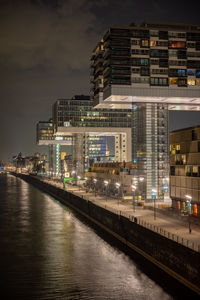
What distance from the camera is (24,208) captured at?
103625 mm

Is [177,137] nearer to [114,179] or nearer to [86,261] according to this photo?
[86,261]

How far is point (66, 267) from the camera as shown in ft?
154

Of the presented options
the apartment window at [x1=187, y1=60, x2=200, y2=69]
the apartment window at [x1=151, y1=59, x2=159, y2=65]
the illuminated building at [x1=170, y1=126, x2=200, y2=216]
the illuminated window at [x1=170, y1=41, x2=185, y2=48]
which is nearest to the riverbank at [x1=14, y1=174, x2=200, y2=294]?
the illuminated building at [x1=170, y1=126, x2=200, y2=216]

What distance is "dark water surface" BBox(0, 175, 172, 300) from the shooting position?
38.4m

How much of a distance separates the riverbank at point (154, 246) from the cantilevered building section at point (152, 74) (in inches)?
969

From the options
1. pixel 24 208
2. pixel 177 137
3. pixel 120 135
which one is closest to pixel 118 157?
pixel 120 135

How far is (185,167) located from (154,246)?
21728mm

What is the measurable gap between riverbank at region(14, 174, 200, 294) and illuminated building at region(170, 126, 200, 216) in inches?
445

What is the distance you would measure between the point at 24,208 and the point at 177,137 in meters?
53.1

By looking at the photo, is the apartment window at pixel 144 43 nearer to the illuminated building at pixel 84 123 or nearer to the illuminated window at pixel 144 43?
the illuminated window at pixel 144 43

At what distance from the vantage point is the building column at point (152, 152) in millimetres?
93812

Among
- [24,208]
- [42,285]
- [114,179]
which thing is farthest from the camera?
[114,179]

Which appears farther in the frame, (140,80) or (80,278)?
(140,80)

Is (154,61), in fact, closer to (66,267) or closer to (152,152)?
(152,152)
